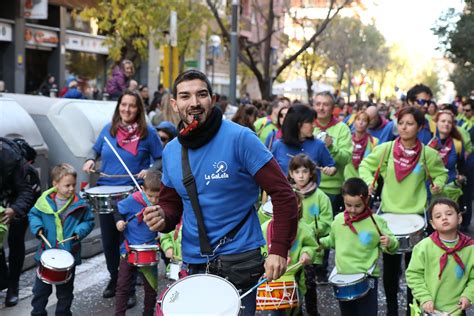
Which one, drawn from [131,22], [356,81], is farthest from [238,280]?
[356,81]

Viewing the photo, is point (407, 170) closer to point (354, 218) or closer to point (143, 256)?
point (354, 218)

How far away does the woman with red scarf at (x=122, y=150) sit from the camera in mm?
7344

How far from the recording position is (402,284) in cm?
829

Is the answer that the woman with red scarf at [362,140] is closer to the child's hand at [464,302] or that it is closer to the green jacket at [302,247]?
the green jacket at [302,247]

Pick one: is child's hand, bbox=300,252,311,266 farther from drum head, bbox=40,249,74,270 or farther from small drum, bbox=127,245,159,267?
drum head, bbox=40,249,74,270

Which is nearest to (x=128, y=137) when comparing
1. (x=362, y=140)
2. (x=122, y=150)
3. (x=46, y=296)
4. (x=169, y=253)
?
(x=122, y=150)

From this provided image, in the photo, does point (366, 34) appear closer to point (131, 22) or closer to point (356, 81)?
point (356, 81)

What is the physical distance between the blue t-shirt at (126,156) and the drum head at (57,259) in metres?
1.38

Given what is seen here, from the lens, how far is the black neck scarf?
13.1ft

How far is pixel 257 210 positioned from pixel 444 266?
1785 millimetres

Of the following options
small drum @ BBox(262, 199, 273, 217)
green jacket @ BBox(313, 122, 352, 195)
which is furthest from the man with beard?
green jacket @ BBox(313, 122, 352, 195)

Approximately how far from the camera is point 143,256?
6320mm

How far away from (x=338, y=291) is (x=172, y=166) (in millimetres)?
1971

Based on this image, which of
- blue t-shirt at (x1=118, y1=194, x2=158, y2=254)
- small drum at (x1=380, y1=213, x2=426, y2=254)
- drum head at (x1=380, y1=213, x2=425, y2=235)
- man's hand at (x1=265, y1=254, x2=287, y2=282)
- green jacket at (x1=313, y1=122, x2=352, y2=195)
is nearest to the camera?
man's hand at (x1=265, y1=254, x2=287, y2=282)
